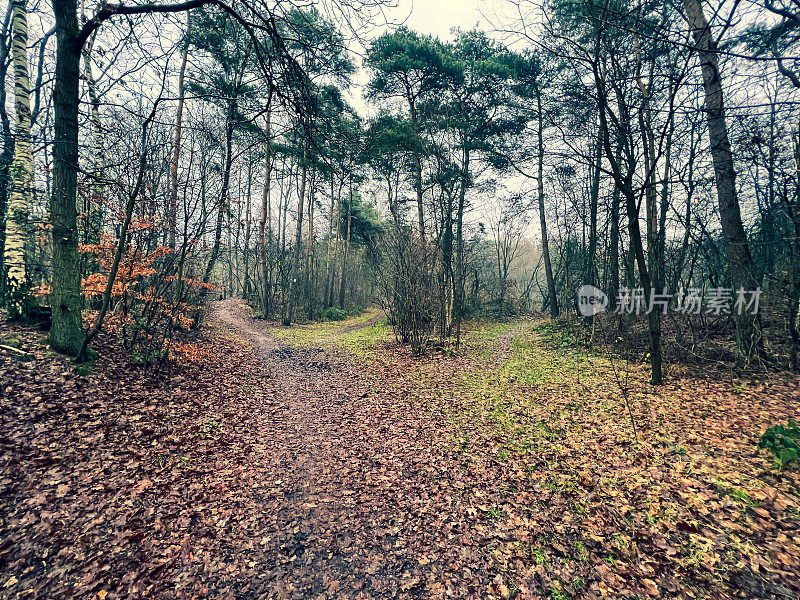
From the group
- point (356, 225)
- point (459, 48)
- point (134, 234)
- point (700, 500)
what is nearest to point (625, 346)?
point (700, 500)

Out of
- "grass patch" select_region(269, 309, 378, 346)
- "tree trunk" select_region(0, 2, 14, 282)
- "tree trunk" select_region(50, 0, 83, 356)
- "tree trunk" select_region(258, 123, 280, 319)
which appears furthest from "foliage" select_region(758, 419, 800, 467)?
"tree trunk" select_region(258, 123, 280, 319)

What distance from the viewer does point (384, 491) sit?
3721mm

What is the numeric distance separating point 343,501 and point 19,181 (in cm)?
845

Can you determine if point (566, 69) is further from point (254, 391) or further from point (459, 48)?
point (254, 391)

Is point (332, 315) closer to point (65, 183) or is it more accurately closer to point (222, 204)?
point (222, 204)

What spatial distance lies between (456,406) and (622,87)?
21.6 feet

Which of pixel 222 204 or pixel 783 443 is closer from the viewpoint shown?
pixel 783 443

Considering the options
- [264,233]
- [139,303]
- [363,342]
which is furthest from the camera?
[264,233]

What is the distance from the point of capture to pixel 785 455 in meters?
3.48

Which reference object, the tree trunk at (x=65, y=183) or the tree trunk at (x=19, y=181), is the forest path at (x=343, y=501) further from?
the tree trunk at (x=19, y=181)

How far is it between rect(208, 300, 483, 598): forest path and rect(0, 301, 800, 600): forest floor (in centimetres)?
2

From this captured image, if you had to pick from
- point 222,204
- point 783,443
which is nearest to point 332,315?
point 222,204

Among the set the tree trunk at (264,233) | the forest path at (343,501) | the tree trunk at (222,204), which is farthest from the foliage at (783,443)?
the tree trunk at (264,233)

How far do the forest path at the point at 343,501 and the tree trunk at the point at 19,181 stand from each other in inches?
175
